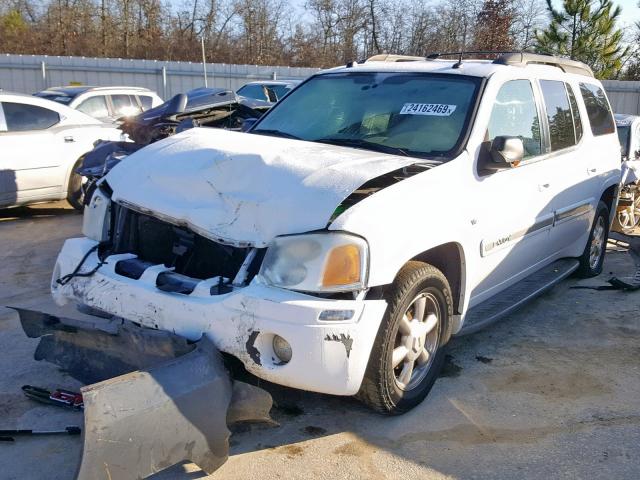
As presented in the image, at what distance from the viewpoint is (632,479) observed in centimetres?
313

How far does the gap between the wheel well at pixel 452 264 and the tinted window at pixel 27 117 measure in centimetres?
648

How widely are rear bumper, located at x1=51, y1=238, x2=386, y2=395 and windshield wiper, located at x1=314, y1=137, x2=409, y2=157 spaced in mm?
1276

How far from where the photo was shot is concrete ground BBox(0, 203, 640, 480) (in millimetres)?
3184

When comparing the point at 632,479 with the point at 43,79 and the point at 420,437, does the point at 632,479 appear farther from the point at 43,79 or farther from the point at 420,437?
the point at 43,79

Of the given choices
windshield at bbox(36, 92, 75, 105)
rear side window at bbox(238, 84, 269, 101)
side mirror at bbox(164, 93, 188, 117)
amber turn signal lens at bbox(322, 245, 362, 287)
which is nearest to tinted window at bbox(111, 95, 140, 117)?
windshield at bbox(36, 92, 75, 105)

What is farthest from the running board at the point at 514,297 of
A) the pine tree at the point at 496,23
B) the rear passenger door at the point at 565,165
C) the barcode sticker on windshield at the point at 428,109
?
the pine tree at the point at 496,23

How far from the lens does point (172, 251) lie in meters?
3.75

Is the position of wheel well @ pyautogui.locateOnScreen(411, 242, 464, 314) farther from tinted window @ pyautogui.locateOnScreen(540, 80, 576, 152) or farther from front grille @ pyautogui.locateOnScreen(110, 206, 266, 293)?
tinted window @ pyautogui.locateOnScreen(540, 80, 576, 152)

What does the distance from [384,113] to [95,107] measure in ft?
29.9

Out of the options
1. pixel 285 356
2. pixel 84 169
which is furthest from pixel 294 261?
pixel 84 169

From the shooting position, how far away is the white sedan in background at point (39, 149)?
26.6 feet

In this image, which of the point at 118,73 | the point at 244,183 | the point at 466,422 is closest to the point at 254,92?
the point at 118,73

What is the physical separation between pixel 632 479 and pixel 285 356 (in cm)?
175

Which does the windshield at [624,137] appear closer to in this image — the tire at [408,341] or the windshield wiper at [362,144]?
the windshield wiper at [362,144]
